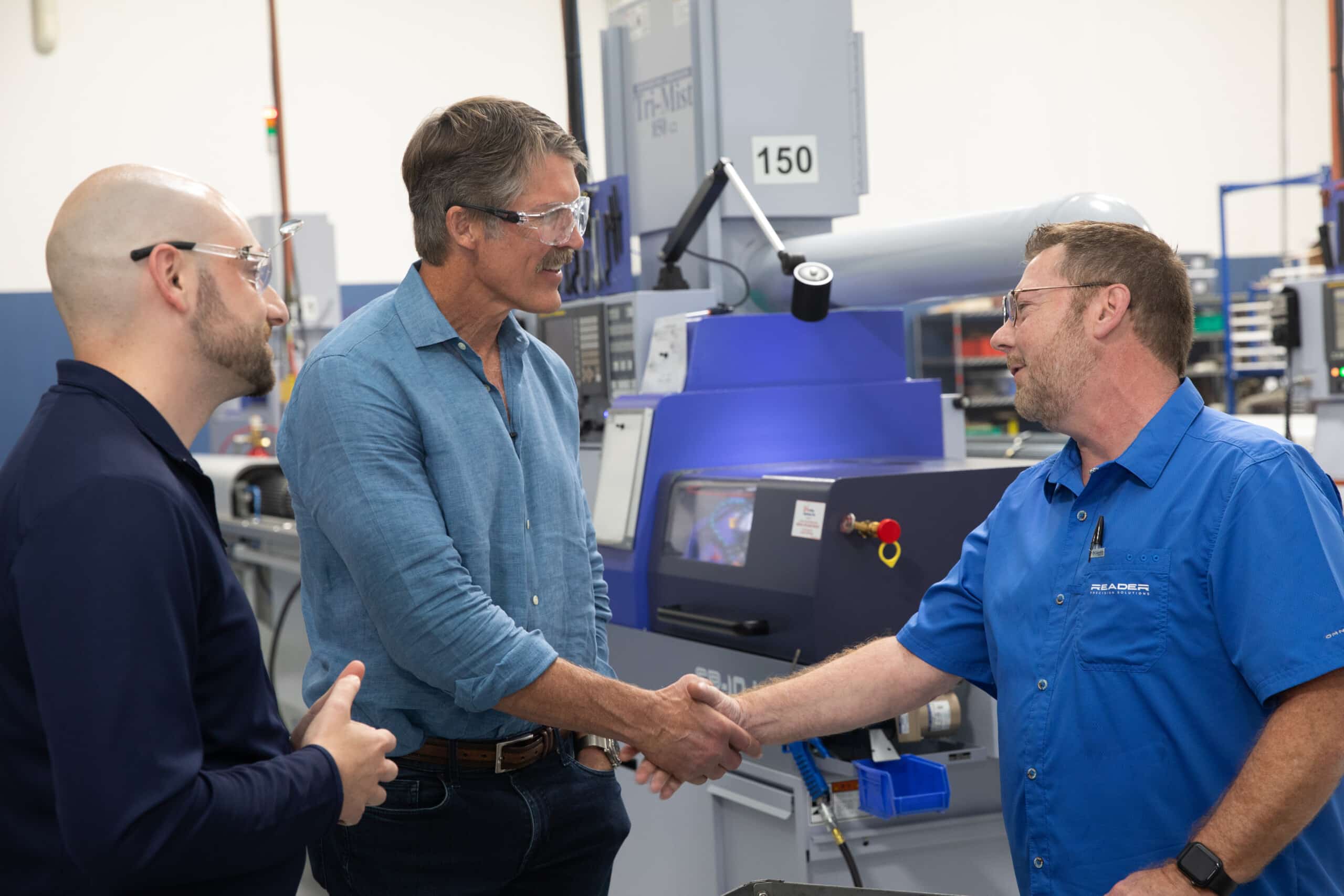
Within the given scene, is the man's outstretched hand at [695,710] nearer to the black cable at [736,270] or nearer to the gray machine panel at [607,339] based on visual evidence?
the gray machine panel at [607,339]

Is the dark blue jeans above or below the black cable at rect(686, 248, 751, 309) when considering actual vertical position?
below

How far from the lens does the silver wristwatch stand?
69.0 inches

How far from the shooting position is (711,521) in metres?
2.52

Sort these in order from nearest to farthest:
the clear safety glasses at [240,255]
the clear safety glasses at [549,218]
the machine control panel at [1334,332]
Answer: the clear safety glasses at [240,255], the clear safety glasses at [549,218], the machine control panel at [1334,332]

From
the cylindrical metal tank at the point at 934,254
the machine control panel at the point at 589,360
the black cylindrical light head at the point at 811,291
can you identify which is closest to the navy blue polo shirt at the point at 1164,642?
the cylindrical metal tank at the point at 934,254

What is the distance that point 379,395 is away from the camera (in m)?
1.58

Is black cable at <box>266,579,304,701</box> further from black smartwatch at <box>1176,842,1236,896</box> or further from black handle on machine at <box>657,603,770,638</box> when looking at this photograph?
black smartwatch at <box>1176,842,1236,896</box>

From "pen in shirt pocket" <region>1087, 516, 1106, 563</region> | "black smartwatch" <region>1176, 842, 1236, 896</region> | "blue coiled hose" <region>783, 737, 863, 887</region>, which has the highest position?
"pen in shirt pocket" <region>1087, 516, 1106, 563</region>

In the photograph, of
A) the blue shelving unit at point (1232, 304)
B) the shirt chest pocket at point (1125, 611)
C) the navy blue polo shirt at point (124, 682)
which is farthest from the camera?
the blue shelving unit at point (1232, 304)

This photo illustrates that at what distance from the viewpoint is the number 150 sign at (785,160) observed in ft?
10.0

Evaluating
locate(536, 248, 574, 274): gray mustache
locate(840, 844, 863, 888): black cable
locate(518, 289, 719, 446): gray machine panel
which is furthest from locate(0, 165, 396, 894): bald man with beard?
locate(518, 289, 719, 446): gray machine panel

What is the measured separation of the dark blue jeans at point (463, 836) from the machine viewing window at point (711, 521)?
2.62 ft

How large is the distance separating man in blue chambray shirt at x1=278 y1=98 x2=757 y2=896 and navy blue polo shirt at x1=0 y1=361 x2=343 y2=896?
0.42m

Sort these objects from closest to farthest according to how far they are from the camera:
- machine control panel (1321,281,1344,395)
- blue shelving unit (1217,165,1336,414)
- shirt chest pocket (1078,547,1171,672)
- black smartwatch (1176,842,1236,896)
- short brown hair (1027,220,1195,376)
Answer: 1. black smartwatch (1176,842,1236,896)
2. shirt chest pocket (1078,547,1171,672)
3. short brown hair (1027,220,1195,376)
4. machine control panel (1321,281,1344,395)
5. blue shelving unit (1217,165,1336,414)
